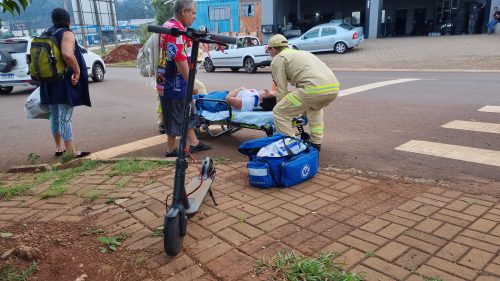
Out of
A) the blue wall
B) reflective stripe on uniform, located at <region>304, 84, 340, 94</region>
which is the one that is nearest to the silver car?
the blue wall

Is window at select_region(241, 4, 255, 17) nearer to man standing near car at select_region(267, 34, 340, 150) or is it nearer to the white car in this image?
the white car

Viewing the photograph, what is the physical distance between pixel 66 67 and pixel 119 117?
143 inches

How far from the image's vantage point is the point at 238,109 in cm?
589

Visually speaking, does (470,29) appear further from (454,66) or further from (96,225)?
(96,225)

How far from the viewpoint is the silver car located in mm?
22248

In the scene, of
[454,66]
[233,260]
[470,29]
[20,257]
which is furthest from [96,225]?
[470,29]

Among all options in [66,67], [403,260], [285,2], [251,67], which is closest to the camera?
[403,260]

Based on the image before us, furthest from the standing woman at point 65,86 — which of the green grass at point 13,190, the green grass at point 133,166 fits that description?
the green grass at point 13,190

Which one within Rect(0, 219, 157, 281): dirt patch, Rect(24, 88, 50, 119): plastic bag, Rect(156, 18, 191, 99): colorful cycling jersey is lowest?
Rect(0, 219, 157, 281): dirt patch

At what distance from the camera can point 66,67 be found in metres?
5.24

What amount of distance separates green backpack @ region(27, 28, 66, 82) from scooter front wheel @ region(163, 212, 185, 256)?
3315 mm

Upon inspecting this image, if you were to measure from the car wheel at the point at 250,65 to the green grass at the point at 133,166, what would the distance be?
13.0 m

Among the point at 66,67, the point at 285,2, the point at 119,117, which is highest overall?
the point at 285,2

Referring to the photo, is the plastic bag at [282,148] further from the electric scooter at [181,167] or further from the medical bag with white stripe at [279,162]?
the electric scooter at [181,167]
